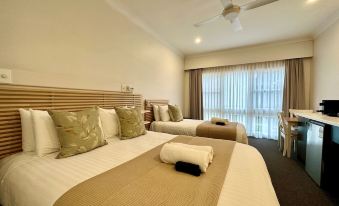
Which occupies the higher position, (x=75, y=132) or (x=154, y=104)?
(x=154, y=104)

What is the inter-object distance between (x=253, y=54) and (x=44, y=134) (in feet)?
15.3

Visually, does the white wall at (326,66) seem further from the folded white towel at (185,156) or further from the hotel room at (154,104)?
the folded white towel at (185,156)

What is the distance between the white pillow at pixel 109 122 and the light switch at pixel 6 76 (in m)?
0.84

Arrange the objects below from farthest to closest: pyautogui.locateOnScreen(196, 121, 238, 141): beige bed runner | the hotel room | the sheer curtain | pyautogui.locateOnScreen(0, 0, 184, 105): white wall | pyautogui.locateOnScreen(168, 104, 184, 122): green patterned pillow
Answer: the sheer curtain, pyautogui.locateOnScreen(168, 104, 184, 122): green patterned pillow, pyautogui.locateOnScreen(196, 121, 238, 141): beige bed runner, pyautogui.locateOnScreen(0, 0, 184, 105): white wall, the hotel room

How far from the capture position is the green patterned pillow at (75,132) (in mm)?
1295

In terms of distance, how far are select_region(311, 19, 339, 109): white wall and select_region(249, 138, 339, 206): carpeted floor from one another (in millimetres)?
1431

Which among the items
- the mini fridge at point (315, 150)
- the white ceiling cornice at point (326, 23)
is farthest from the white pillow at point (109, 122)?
the white ceiling cornice at point (326, 23)

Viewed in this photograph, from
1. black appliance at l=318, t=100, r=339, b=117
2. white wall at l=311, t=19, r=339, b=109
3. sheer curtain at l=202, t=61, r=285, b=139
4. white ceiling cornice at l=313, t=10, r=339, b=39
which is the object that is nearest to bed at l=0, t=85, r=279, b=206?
black appliance at l=318, t=100, r=339, b=117

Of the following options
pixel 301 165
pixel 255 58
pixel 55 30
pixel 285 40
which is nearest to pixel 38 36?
pixel 55 30

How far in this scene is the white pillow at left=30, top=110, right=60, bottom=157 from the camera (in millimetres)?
1296

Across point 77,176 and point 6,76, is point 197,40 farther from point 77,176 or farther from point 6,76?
point 77,176

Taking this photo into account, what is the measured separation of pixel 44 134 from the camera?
4.36 ft

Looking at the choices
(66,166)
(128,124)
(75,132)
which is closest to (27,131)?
(75,132)

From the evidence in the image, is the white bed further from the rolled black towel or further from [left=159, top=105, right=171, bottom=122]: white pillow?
the rolled black towel
